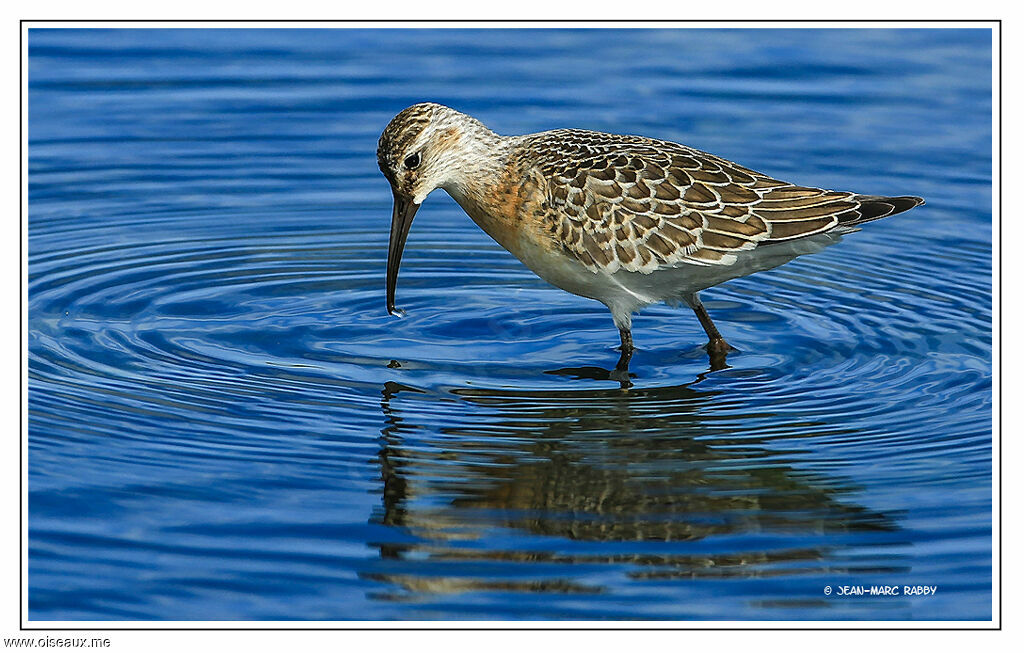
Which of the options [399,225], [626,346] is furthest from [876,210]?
[399,225]

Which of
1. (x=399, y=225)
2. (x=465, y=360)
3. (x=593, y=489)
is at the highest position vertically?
(x=399, y=225)

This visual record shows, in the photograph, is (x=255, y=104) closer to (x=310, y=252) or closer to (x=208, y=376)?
(x=310, y=252)

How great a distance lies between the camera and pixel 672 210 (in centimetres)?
1116

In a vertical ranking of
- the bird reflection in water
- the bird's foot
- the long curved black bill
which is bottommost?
the bird reflection in water

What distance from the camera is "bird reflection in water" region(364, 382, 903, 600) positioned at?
8391 millimetres

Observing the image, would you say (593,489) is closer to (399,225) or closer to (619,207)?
(619,207)

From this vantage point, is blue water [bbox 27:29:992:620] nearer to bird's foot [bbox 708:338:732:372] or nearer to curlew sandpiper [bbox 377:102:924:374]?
bird's foot [bbox 708:338:732:372]

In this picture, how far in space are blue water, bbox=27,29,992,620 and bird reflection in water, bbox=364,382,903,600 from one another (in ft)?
0.09

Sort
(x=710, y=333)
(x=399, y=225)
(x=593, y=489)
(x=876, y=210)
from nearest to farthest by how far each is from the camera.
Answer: (x=593, y=489)
(x=876, y=210)
(x=399, y=225)
(x=710, y=333)

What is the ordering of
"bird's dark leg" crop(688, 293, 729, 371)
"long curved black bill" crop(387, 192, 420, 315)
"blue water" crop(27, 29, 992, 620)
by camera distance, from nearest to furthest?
"blue water" crop(27, 29, 992, 620) → "long curved black bill" crop(387, 192, 420, 315) → "bird's dark leg" crop(688, 293, 729, 371)

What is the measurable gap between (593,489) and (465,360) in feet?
7.89

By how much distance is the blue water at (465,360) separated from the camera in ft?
27.5

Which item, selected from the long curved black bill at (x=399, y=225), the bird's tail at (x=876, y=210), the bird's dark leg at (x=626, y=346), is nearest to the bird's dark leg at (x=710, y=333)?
the bird's dark leg at (x=626, y=346)

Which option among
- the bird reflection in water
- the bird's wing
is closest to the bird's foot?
the bird reflection in water
